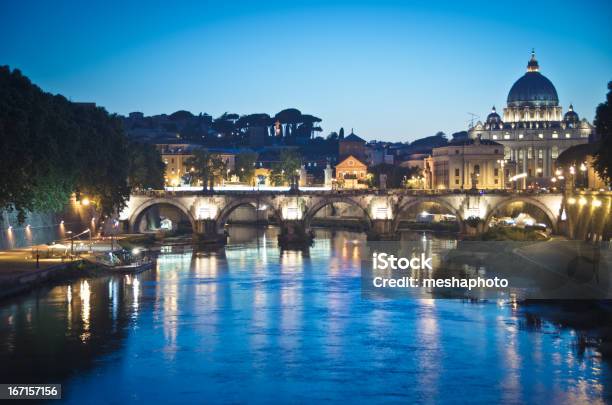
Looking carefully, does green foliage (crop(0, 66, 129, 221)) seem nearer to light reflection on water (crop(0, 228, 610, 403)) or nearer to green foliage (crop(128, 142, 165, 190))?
light reflection on water (crop(0, 228, 610, 403))

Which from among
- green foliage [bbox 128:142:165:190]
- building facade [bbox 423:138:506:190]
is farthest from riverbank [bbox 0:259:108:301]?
building facade [bbox 423:138:506:190]

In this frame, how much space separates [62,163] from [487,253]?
33.2m

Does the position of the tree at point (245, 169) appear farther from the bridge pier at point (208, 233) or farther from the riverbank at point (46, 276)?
the riverbank at point (46, 276)

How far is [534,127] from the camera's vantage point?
189375 millimetres

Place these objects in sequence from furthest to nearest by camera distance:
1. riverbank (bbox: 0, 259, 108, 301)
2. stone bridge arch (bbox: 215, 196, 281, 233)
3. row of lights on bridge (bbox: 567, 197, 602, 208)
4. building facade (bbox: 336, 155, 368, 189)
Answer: building facade (bbox: 336, 155, 368, 189), stone bridge arch (bbox: 215, 196, 281, 233), row of lights on bridge (bbox: 567, 197, 602, 208), riverbank (bbox: 0, 259, 108, 301)

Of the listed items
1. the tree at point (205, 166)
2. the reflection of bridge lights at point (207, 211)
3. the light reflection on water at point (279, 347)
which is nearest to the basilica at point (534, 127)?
the tree at point (205, 166)

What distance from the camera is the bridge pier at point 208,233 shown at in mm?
A: 97312

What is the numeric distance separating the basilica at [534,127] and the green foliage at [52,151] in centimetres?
11388

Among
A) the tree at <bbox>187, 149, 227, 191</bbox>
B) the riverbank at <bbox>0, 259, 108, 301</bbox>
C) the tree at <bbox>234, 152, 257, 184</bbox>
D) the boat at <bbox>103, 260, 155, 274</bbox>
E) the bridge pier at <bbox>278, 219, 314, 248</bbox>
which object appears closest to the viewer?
the riverbank at <bbox>0, 259, 108, 301</bbox>

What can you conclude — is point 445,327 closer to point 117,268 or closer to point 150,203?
point 117,268

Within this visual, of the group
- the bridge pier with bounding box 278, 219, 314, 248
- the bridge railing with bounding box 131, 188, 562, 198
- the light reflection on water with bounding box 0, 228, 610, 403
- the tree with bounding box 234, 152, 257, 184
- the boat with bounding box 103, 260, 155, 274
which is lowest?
the light reflection on water with bounding box 0, 228, 610, 403

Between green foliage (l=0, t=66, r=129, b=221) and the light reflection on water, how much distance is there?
241 inches

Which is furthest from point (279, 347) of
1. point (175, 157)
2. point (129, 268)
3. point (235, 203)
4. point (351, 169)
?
point (351, 169)

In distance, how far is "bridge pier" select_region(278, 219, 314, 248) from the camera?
321 ft
